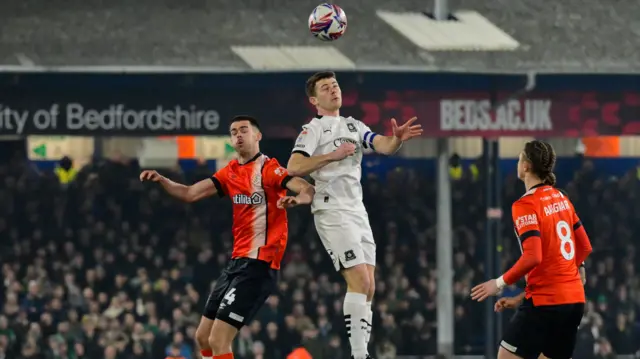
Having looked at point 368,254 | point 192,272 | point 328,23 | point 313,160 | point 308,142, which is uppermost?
point 328,23

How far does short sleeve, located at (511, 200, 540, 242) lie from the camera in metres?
9.27

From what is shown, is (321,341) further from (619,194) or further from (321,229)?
(321,229)

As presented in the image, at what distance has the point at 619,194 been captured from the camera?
24.5 m

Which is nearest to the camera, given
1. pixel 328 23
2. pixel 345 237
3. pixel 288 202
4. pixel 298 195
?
pixel 288 202

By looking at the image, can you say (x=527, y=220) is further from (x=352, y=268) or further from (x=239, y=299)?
(x=239, y=299)

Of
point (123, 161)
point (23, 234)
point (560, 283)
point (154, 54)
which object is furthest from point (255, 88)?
point (560, 283)

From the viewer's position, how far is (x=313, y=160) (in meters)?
10.4

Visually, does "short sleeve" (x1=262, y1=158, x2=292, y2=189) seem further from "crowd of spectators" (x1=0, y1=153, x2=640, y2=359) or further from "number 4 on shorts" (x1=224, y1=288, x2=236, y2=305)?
"crowd of spectators" (x1=0, y1=153, x2=640, y2=359)

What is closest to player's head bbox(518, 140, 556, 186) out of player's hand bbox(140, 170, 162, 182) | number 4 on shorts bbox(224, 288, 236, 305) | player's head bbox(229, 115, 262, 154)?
player's head bbox(229, 115, 262, 154)

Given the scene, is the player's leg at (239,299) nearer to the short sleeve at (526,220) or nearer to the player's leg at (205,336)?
the player's leg at (205,336)

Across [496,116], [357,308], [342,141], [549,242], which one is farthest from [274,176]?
[496,116]

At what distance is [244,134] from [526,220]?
245 cm

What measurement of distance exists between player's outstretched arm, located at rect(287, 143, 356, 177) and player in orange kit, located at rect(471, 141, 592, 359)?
1.34 metres

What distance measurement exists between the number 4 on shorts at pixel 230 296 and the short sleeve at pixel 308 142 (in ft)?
3.71
